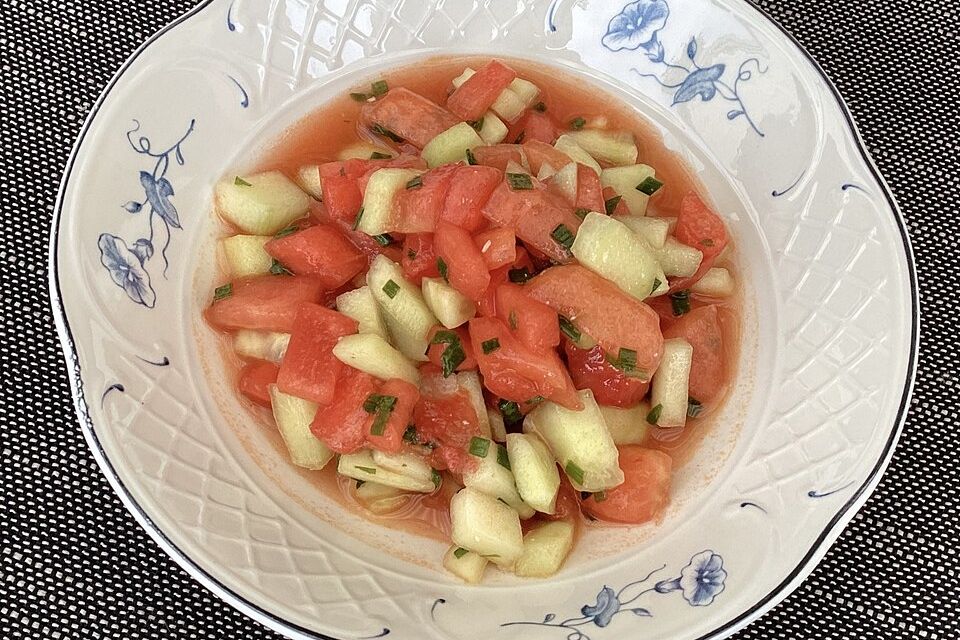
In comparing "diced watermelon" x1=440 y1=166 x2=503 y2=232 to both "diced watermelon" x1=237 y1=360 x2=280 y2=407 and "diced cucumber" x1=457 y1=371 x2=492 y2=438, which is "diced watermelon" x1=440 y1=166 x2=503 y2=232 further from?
"diced watermelon" x1=237 y1=360 x2=280 y2=407

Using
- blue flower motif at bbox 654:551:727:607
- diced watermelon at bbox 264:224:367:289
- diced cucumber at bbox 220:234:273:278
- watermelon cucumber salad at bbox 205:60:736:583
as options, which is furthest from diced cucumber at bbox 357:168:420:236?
blue flower motif at bbox 654:551:727:607

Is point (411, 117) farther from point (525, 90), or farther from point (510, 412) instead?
point (510, 412)

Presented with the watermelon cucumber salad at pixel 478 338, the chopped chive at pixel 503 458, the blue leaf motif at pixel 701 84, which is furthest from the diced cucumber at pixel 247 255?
the blue leaf motif at pixel 701 84

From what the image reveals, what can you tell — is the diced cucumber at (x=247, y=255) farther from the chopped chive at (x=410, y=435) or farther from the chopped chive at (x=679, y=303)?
the chopped chive at (x=679, y=303)

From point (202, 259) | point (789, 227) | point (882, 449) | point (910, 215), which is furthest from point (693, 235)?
point (202, 259)

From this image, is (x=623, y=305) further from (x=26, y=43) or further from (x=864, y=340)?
(x=26, y=43)
